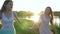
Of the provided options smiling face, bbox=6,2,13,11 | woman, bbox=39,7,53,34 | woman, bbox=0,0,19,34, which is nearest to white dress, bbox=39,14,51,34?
woman, bbox=39,7,53,34

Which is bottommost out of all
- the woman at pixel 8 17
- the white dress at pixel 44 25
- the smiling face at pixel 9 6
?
the white dress at pixel 44 25

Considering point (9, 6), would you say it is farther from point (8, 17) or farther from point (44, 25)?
point (44, 25)

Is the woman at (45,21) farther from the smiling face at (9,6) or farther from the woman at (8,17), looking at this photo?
the smiling face at (9,6)

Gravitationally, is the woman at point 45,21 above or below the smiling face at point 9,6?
below

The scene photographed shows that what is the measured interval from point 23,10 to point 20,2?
582 millimetres

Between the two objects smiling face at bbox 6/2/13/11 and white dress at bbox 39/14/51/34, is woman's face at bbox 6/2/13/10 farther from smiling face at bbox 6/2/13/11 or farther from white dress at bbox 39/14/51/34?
white dress at bbox 39/14/51/34

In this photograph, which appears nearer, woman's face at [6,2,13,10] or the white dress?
woman's face at [6,2,13,10]

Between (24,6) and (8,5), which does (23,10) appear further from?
(8,5)

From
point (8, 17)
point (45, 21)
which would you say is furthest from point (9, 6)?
point (45, 21)

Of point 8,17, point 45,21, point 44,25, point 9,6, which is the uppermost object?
point 9,6

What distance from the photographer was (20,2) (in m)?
8.05

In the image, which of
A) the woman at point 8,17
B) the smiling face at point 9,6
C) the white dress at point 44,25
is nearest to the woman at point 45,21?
the white dress at point 44,25

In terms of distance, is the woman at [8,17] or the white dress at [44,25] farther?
the white dress at [44,25]

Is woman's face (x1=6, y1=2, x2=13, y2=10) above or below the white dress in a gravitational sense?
above
